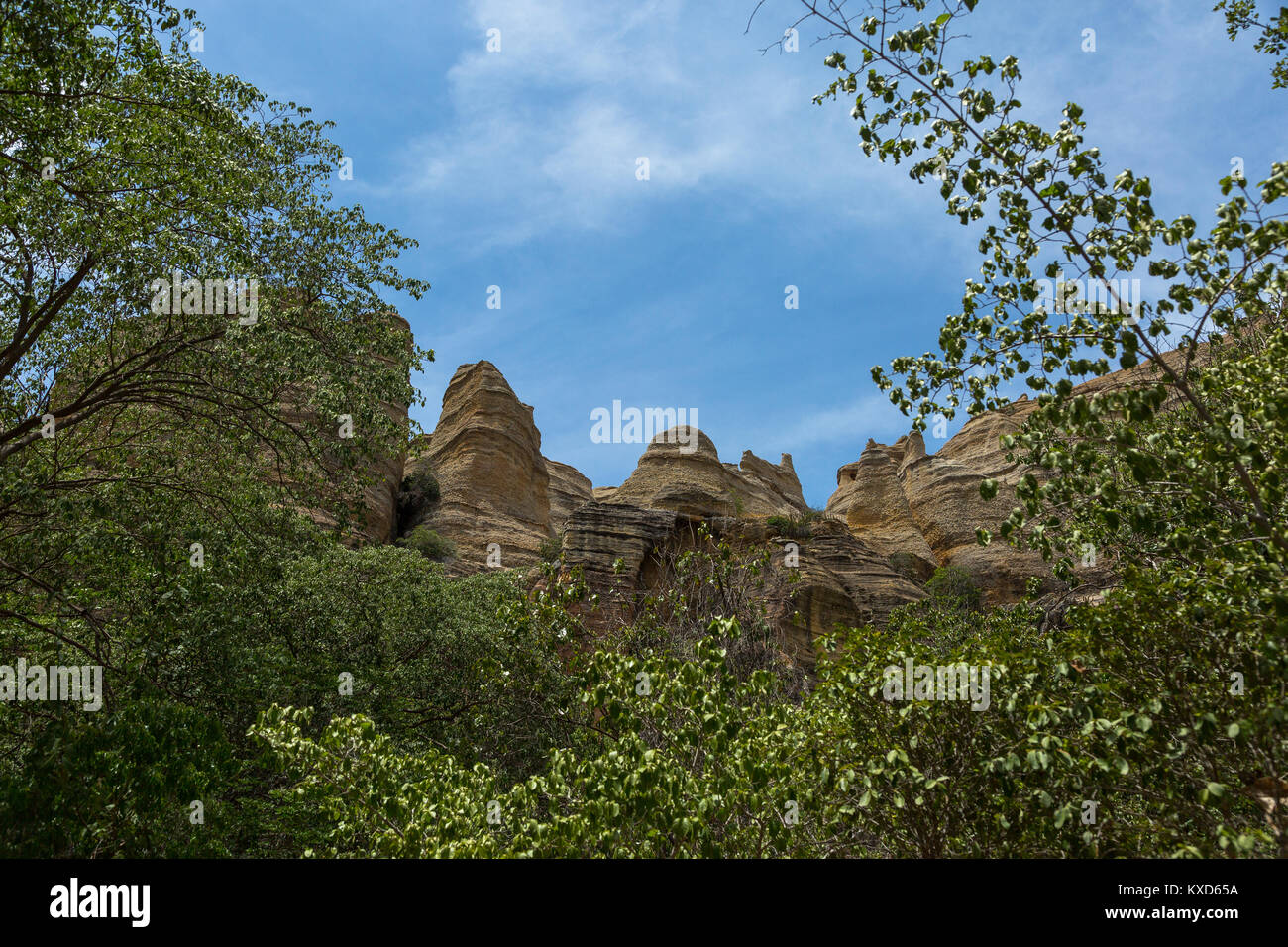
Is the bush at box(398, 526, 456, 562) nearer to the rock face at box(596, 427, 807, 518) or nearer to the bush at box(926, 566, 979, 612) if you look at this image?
the rock face at box(596, 427, 807, 518)

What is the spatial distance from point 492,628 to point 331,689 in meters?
3.91

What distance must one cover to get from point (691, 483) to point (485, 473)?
11.0m

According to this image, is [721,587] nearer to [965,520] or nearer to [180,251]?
[180,251]

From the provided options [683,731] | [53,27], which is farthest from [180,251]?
[683,731]

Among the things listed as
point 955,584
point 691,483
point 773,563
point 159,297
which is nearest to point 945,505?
point 955,584

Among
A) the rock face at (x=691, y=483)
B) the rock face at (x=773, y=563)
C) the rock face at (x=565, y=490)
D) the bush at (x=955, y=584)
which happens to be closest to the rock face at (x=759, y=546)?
the rock face at (x=773, y=563)

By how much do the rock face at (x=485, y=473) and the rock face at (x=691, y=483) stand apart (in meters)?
4.75

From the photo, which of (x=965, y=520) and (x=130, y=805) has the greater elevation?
(x=965, y=520)

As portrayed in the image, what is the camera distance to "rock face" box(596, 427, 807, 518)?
138 feet

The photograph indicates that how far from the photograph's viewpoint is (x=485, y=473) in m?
43.5

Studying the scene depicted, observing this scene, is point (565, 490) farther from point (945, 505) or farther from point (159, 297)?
point (159, 297)

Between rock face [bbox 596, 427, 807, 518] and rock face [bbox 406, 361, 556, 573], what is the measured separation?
475cm

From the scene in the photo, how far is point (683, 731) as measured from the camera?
7633mm

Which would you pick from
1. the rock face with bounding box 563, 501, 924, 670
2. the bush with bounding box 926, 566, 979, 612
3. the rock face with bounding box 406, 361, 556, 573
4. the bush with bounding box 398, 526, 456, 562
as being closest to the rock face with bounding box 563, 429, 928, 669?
the rock face with bounding box 563, 501, 924, 670
